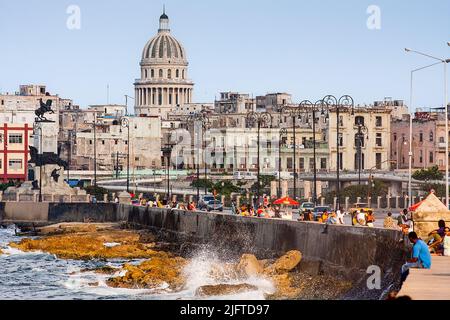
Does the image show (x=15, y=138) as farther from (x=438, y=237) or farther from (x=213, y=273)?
(x=438, y=237)

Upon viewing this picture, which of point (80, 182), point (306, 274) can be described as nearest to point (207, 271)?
point (306, 274)

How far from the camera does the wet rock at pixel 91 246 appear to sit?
221ft

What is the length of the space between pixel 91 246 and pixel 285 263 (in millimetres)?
24492

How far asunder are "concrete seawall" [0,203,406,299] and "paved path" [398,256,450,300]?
347cm

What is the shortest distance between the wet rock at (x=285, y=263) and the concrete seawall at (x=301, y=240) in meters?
0.31

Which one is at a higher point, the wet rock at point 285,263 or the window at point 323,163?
the window at point 323,163

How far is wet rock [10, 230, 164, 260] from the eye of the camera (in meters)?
67.2

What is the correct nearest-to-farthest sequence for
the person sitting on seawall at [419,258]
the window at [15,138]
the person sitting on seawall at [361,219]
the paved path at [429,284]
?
the paved path at [429,284] < the person sitting on seawall at [419,258] < the person sitting on seawall at [361,219] < the window at [15,138]

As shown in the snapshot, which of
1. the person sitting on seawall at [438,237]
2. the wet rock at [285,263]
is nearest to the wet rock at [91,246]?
the wet rock at [285,263]

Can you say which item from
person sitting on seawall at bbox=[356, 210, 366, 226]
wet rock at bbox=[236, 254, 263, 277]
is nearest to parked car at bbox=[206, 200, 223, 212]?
person sitting on seawall at bbox=[356, 210, 366, 226]

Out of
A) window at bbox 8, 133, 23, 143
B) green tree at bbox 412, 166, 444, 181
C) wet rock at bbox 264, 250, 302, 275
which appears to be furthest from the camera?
window at bbox 8, 133, 23, 143

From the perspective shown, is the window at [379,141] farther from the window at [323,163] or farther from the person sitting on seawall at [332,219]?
the person sitting on seawall at [332,219]

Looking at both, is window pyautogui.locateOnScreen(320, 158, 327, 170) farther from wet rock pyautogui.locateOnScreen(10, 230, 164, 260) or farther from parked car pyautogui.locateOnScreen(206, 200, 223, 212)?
wet rock pyautogui.locateOnScreen(10, 230, 164, 260)
